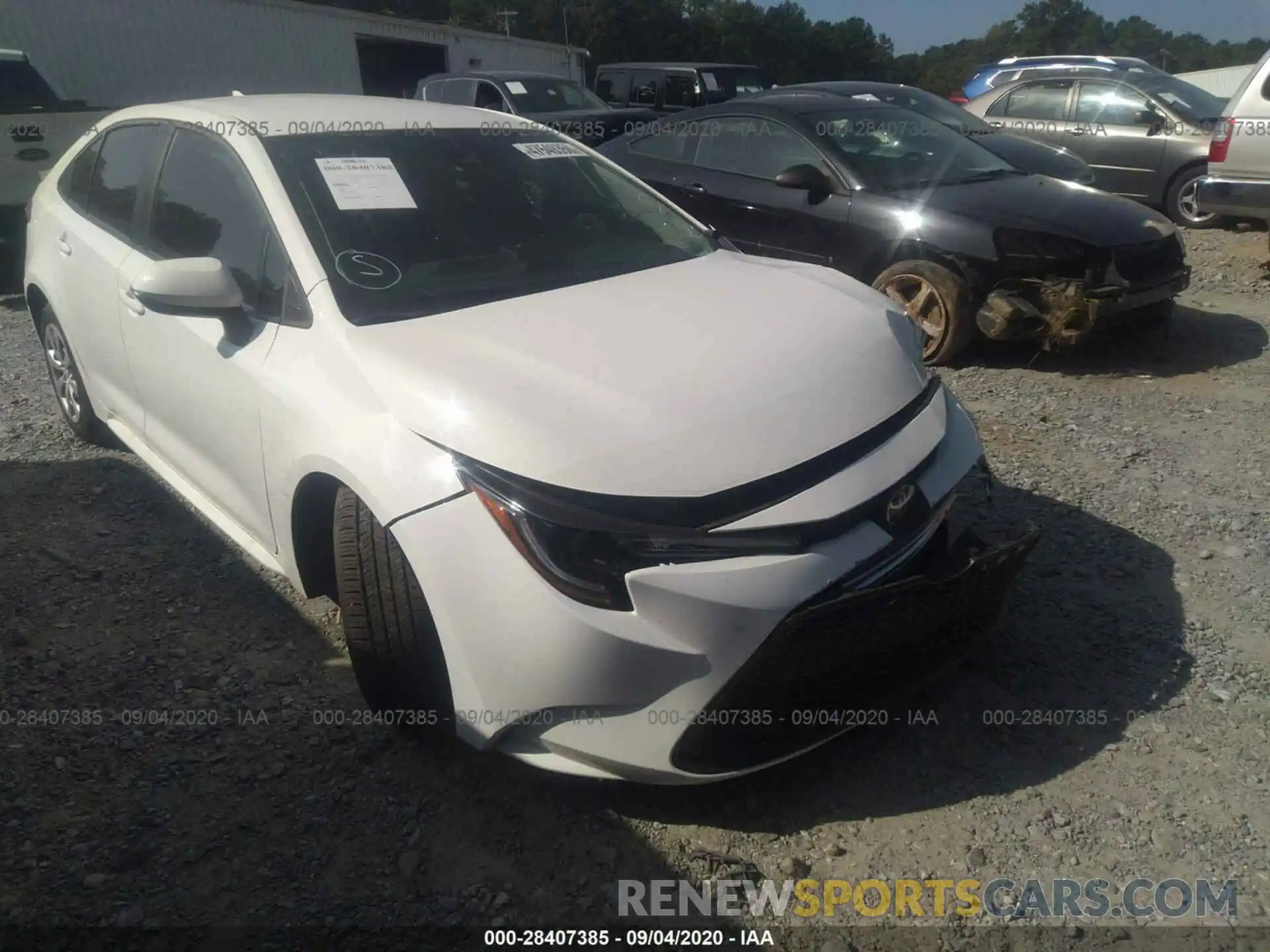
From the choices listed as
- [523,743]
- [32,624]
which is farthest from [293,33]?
[523,743]

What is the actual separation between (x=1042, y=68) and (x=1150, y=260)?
825 centimetres

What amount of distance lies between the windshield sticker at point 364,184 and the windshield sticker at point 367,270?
20 centimetres

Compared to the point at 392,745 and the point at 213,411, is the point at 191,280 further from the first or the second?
the point at 392,745

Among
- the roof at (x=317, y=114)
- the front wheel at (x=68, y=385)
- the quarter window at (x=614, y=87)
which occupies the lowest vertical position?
the front wheel at (x=68, y=385)

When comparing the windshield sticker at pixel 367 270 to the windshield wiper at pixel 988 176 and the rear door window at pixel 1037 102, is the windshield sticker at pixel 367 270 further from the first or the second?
the rear door window at pixel 1037 102

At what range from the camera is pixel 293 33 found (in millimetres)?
19828

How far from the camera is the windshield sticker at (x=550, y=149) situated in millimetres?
3553

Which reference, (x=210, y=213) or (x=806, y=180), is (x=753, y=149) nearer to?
(x=806, y=180)

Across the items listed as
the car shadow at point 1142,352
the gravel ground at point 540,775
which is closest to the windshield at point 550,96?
the car shadow at point 1142,352

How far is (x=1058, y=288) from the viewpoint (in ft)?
17.3

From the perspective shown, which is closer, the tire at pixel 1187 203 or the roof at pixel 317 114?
the roof at pixel 317 114

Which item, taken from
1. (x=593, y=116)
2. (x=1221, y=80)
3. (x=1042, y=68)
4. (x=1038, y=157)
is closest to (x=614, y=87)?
(x=593, y=116)

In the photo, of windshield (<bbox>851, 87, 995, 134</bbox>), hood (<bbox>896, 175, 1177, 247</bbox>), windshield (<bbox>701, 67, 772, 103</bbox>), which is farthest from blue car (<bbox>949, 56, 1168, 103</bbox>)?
hood (<bbox>896, 175, 1177, 247</bbox>)

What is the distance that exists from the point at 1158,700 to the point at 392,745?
216cm
